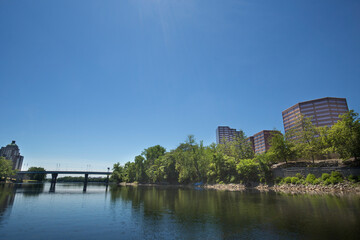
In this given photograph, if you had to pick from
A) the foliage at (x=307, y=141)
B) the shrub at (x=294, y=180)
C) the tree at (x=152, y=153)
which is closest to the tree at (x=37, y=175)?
the tree at (x=152, y=153)

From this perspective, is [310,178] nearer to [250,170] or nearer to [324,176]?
[324,176]

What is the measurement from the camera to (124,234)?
15.7 meters

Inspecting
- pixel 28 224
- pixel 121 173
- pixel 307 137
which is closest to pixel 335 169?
pixel 307 137

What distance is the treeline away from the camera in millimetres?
45406

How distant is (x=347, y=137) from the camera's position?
4362cm

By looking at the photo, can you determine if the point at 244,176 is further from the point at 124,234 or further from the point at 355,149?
the point at 124,234

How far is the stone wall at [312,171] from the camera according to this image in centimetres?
4115

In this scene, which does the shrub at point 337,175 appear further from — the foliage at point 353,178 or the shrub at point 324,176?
the foliage at point 353,178

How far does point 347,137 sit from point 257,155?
3610cm

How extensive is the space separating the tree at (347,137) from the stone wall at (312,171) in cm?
417

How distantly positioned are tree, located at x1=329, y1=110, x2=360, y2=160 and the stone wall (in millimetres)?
4170

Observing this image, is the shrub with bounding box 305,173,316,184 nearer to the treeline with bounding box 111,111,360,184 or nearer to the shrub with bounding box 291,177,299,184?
the shrub with bounding box 291,177,299,184

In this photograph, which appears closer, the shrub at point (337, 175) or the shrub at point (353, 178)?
the shrub at point (353, 178)

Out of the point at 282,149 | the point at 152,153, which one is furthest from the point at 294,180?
the point at 152,153
